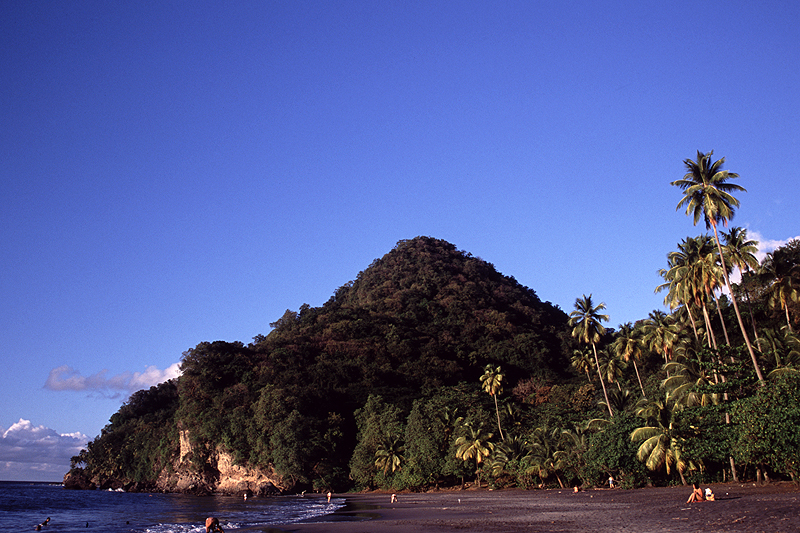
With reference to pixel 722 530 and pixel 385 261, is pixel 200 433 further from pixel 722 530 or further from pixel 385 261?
pixel 385 261

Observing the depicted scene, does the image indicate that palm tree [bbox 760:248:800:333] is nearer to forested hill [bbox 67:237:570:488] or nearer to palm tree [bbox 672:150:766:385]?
palm tree [bbox 672:150:766:385]

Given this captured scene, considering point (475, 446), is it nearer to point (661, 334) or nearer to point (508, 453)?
point (508, 453)

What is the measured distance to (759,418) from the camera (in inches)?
1027

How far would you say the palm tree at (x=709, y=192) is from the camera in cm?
3372

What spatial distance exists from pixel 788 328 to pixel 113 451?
115503mm

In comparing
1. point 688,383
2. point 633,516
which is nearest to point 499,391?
point 688,383

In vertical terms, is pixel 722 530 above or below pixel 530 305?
below

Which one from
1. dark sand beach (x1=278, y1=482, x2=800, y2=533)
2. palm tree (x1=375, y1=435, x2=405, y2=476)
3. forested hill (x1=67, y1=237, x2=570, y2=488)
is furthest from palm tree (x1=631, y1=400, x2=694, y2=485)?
forested hill (x1=67, y1=237, x2=570, y2=488)

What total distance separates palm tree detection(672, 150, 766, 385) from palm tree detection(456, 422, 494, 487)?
2896 cm

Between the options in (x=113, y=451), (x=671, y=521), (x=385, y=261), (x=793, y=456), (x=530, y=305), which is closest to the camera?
(x=671, y=521)

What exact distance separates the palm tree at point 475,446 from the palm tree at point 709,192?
28960mm

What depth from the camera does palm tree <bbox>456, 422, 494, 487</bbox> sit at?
56.2 meters

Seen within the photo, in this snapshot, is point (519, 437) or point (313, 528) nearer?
point (313, 528)

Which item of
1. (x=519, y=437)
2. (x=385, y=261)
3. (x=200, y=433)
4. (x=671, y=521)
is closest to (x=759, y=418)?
(x=671, y=521)
